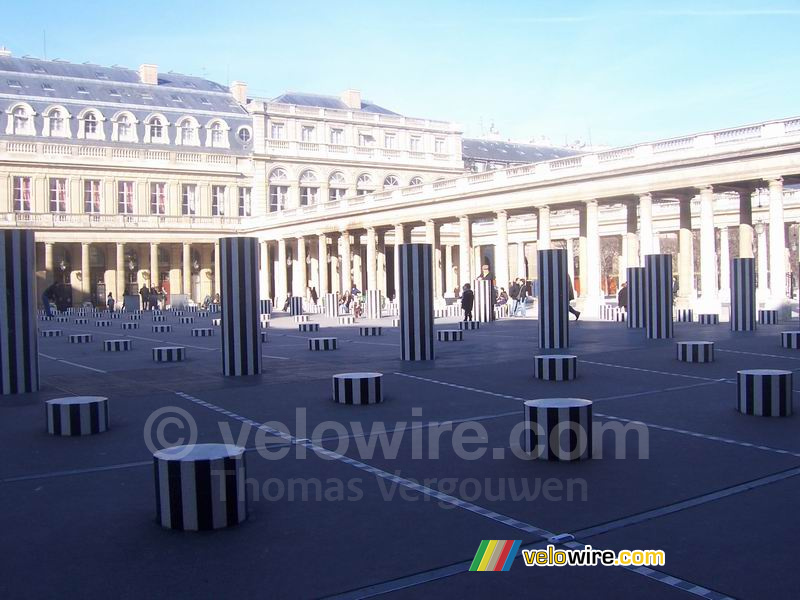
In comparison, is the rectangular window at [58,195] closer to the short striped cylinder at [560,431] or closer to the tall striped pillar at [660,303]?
the tall striped pillar at [660,303]

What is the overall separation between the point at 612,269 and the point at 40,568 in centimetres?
7957

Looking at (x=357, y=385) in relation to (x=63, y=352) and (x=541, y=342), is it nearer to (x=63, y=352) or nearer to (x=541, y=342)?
(x=541, y=342)

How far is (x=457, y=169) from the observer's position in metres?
72.8

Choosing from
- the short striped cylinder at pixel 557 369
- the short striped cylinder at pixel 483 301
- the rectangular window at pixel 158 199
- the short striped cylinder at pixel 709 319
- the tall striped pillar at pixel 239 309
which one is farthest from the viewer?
the rectangular window at pixel 158 199

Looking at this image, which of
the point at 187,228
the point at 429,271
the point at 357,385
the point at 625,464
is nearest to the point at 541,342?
the point at 429,271

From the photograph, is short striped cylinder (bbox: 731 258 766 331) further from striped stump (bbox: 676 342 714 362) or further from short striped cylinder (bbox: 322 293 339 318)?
short striped cylinder (bbox: 322 293 339 318)

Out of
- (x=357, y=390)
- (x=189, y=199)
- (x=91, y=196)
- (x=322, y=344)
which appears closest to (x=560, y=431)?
(x=357, y=390)

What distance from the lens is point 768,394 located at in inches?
390

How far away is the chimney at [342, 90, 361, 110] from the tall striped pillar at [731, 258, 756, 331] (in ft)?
176

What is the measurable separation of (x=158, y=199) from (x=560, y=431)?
59903 mm

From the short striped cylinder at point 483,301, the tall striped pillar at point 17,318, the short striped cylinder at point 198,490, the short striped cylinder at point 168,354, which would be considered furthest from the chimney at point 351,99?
the short striped cylinder at point 198,490

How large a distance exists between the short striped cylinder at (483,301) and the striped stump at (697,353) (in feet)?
52.6

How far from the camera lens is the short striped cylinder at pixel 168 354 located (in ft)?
59.6

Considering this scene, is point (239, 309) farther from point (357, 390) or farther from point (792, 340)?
point (792, 340)
